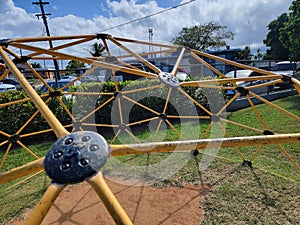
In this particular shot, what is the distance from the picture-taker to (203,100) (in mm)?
8477

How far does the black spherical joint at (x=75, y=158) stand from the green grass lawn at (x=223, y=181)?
2097 mm

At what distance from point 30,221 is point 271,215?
2861 millimetres

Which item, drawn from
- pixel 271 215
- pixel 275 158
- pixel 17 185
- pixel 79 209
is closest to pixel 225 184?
pixel 271 215

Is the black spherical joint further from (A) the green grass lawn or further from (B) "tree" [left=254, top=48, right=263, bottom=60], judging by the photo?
(B) "tree" [left=254, top=48, right=263, bottom=60]

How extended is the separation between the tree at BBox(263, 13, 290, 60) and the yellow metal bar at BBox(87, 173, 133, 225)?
34679 millimetres

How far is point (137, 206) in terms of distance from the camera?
3176 millimetres

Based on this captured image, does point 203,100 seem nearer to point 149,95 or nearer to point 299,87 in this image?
point 149,95

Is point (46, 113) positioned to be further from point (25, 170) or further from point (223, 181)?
point (223, 181)

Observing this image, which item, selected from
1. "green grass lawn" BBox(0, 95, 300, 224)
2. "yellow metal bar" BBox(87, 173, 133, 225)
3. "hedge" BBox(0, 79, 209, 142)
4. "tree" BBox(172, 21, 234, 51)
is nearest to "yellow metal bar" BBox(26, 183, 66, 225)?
"yellow metal bar" BBox(87, 173, 133, 225)

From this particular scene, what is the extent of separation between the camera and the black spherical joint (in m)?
1.21

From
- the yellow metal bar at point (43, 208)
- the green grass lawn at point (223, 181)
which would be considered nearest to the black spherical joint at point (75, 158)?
the yellow metal bar at point (43, 208)

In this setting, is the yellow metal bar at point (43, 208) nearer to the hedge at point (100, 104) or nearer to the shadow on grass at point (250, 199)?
the shadow on grass at point (250, 199)

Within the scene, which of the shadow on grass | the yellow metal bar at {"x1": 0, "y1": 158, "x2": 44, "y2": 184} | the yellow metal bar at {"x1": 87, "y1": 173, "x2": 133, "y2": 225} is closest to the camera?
the yellow metal bar at {"x1": 87, "y1": 173, "x2": 133, "y2": 225}

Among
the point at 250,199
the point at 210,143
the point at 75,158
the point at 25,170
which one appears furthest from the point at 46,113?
the point at 250,199
